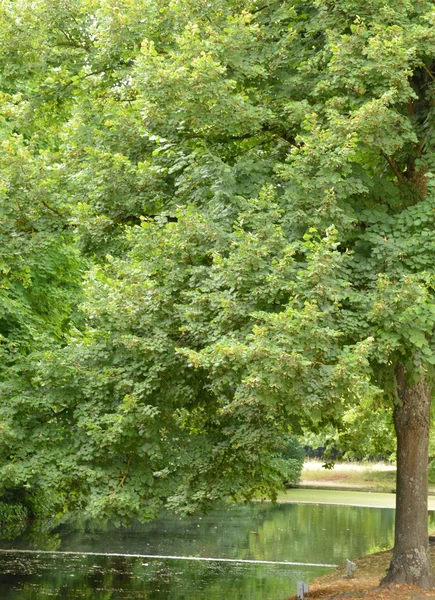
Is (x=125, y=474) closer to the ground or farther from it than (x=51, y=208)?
closer to the ground

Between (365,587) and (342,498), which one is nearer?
(365,587)

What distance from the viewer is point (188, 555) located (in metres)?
23.0

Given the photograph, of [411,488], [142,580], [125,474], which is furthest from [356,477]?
[125,474]

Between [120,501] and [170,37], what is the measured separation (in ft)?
21.0

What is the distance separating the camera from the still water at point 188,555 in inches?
671

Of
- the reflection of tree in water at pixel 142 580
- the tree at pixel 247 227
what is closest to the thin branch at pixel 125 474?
the tree at pixel 247 227

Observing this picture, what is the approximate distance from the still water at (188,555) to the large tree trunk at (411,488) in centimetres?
314

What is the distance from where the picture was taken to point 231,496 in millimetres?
13227

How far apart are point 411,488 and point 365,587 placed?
1.71 meters

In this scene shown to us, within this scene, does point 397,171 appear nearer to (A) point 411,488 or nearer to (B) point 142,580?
(A) point 411,488

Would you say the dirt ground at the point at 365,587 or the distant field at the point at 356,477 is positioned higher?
the distant field at the point at 356,477

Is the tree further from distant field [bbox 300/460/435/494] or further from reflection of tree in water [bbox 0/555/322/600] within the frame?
distant field [bbox 300/460/435/494]

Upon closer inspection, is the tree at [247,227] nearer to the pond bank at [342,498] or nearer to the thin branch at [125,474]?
the thin branch at [125,474]

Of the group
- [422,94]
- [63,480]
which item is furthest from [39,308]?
[422,94]
